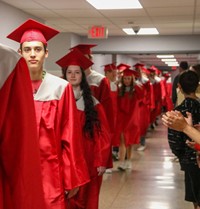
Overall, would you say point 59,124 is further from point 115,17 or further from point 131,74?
point 115,17

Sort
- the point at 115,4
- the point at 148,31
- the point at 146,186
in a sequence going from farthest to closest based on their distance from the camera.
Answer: the point at 148,31 < the point at 115,4 < the point at 146,186

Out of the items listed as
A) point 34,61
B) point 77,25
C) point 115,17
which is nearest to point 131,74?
point 115,17

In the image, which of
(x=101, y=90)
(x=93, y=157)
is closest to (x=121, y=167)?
(x=101, y=90)

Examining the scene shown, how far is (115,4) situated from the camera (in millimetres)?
8258

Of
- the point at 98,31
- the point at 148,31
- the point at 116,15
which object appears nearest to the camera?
the point at 116,15

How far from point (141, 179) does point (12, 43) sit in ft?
12.1

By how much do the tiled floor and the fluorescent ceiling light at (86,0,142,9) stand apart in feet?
9.37

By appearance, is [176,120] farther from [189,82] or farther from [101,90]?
[101,90]

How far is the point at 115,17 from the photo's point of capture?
989 cm

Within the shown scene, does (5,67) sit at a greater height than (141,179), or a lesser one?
greater

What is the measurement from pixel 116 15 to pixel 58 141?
701cm

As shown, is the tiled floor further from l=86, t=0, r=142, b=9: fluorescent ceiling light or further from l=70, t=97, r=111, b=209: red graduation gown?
l=86, t=0, r=142, b=9: fluorescent ceiling light

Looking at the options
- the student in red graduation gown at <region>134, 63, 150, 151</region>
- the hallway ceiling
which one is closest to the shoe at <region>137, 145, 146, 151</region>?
the student in red graduation gown at <region>134, 63, 150, 151</region>

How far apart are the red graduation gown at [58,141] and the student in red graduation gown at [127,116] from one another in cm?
483
